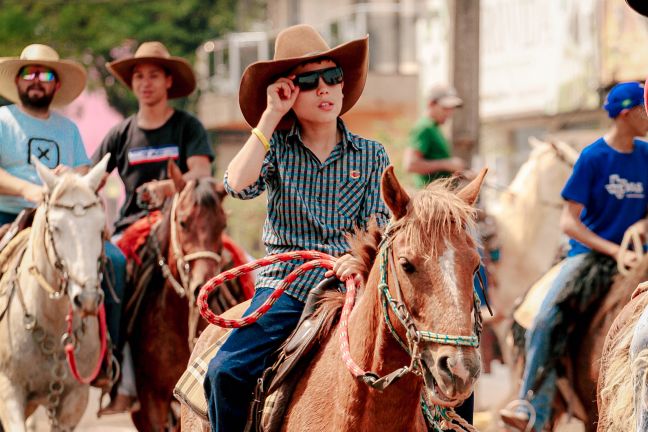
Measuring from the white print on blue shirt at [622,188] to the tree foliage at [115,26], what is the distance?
1918cm

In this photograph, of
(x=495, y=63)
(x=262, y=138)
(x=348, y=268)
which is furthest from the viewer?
(x=495, y=63)

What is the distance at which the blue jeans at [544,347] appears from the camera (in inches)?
335

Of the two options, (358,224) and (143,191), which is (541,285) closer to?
(143,191)

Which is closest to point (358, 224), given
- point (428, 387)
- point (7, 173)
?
point (428, 387)

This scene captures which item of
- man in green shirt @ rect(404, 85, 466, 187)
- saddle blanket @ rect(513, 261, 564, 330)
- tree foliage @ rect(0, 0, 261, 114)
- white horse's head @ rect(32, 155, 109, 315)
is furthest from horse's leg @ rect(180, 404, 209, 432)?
tree foliage @ rect(0, 0, 261, 114)

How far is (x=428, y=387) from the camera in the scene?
14.1 ft

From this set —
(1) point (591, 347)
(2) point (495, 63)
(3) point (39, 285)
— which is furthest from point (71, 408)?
(2) point (495, 63)

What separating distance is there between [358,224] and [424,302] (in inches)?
47.2

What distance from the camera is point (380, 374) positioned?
477 cm

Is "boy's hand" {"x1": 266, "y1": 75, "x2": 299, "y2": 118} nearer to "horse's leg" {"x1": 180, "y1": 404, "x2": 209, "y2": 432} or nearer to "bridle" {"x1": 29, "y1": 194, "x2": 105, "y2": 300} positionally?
"horse's leg" {"x1": 180, "y1": 404, "x2": 209, "y2": 432}

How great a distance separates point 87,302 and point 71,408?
3.16ft

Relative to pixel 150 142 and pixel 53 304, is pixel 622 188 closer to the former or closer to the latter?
pixel 150 142

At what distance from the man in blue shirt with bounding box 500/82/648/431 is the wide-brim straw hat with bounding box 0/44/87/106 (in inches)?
146

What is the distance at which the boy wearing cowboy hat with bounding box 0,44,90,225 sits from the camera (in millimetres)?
8641
